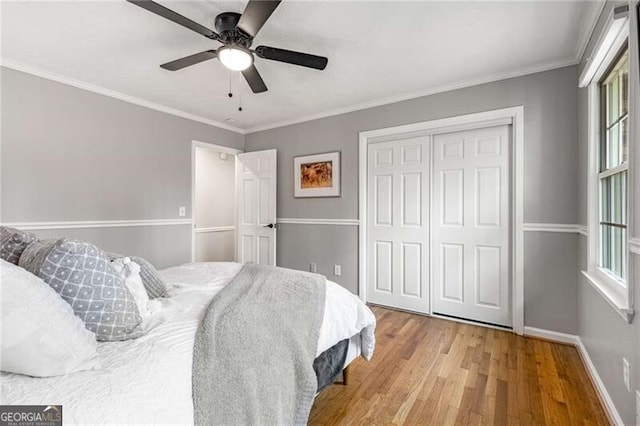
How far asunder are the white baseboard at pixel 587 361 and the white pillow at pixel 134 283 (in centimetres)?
234

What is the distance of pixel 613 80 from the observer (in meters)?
1.89

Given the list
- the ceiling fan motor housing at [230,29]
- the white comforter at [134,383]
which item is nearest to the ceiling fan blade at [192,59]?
the ceiling fan motor housing at [230,29]

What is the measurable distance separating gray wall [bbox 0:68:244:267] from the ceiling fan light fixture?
77.4 inches

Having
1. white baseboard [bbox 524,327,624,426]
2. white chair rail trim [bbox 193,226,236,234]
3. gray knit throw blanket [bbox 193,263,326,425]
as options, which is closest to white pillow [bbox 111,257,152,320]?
gray knit throw blanket [bbox 193,263,326,425]

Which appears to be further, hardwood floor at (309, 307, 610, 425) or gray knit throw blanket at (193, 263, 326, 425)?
hardwood floor at (309, 307, 610, 425)

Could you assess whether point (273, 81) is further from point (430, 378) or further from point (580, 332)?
point (580, 332)

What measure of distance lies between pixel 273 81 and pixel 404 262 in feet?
7.62

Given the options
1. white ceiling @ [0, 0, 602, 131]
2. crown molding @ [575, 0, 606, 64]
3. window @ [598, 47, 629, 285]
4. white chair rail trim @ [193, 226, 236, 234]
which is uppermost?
white ceiling @ [0, 0, 602, 131]

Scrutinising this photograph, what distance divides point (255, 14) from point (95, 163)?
2457mm

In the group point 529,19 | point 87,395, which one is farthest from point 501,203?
point 87,395

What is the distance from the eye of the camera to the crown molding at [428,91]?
2475 mm

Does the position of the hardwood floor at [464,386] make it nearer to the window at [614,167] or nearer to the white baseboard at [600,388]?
the white baseboard at [600,388]

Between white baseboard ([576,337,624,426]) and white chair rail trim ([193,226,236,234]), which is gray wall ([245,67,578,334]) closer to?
white baseboard ([576,337,624,426])

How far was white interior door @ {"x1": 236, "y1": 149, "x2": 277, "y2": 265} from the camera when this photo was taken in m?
4.09
